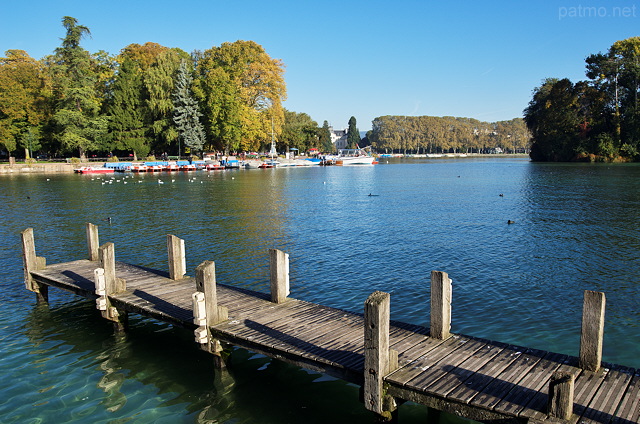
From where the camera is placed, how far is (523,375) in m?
6.61

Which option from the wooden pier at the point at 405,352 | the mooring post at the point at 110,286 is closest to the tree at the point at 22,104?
the mooring post at the point at 110,286

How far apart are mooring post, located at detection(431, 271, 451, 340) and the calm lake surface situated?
1.33 m

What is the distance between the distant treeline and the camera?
254 ft

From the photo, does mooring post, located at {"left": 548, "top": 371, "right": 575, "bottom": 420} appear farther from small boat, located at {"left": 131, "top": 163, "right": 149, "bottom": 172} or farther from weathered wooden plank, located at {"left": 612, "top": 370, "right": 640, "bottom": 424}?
small boat, located at {"left": 131, "top": 163, "right": 149, "bottom": 172}

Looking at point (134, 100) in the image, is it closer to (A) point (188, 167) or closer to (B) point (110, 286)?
(A) point (188, 167)

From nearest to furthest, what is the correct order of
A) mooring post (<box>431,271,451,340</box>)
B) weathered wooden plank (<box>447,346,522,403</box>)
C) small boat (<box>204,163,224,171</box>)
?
1. weathered wooden plank (<box>447,346,522,403</box>)
2. mooring post (<box>431,271,451,340</box>)
3. small boat (<box>204,163,224,171</box>)

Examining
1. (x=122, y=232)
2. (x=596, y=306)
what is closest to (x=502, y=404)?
(x=596, y=306)

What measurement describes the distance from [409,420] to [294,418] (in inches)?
74.5

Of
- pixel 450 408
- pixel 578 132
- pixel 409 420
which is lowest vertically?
pixel 409 420

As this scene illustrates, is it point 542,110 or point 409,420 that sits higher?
point 542,110

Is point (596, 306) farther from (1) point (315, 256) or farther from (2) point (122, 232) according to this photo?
(2) point (122, 232)

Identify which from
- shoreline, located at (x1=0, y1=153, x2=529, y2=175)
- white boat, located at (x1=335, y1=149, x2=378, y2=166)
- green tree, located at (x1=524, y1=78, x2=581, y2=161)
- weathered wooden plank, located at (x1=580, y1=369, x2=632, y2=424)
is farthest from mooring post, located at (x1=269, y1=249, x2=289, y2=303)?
white boat, located at (x1=335, y1=149, x2=378, y2=166)

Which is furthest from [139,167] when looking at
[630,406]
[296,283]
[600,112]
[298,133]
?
[600,112]

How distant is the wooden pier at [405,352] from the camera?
231 inches
